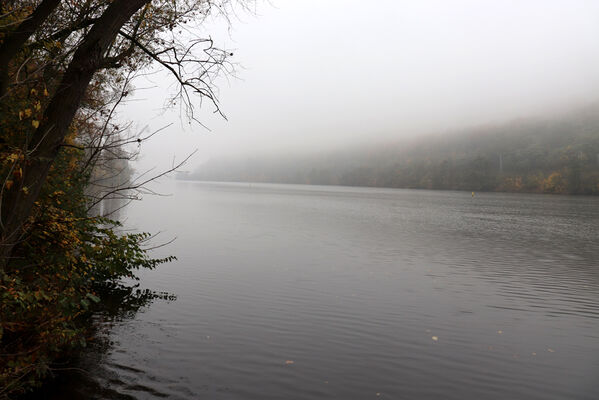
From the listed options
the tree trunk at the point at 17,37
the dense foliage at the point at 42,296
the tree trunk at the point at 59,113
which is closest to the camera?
the tree trunk at the point at 59,113

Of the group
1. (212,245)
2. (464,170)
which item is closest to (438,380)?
(212,245)

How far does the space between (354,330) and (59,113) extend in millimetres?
9609

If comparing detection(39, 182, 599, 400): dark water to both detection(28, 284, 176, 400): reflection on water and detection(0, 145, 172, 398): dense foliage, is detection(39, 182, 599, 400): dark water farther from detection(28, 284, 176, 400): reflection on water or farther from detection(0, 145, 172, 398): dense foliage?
detection(0, 145, 172, 398): dense foliage

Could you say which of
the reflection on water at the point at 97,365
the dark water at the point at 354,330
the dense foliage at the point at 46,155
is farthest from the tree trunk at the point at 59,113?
the dark water at the point at 354,330

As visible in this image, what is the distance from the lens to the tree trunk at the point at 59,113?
4.86 meters

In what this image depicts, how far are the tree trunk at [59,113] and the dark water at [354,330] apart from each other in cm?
429

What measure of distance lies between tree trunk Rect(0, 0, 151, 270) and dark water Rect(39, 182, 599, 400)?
4289 mm

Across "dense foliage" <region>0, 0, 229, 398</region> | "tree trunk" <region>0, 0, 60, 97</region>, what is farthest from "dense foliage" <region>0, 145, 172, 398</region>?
"tree trunk" <region>0, 0, 60, 97</region>

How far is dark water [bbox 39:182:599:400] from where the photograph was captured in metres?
8.41

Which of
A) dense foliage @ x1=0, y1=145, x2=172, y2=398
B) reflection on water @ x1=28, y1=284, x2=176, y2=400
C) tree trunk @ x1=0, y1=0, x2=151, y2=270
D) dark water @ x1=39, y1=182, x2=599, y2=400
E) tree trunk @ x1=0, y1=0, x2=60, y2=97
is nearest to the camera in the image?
tree trunk @ x1=0, y1=0, x2=151, y2=270

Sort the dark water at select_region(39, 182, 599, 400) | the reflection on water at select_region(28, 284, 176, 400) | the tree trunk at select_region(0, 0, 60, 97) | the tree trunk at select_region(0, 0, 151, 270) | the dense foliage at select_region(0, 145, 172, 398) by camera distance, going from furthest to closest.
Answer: the dark water at select_region(39, 182, 599, 400) < the reflection on water at select_region(28, 284, 176, 400) < the dense foliage at select_region(0, 145, 172, 398) < the tree trunk at select_region(0, 0, 60, 97) < the tree trunk at select_region(0, 0, 151, 270)

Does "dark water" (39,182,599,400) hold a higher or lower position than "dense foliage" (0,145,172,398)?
lower

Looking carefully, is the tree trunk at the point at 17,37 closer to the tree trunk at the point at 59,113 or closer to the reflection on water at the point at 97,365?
the tree trunk at the point at 59,113

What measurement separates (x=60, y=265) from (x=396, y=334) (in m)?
8.72
